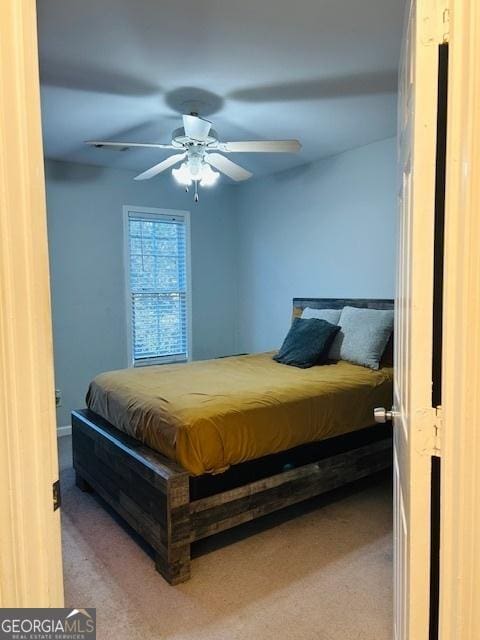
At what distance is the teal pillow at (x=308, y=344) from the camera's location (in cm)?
335

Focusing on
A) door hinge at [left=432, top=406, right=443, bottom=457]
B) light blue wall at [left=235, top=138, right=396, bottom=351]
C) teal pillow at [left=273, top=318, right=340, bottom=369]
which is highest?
light blue wall at [left=235, top=138, right=396, bottom=351]

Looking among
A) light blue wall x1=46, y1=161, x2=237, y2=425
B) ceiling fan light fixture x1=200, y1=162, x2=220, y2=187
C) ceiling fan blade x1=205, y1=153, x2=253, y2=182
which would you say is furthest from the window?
ceiling fan light fixture x1=200, y1=162, x2=220, y2=187

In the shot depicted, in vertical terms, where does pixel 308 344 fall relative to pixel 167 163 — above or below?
below

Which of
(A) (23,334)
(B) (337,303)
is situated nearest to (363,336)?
(B) (337,303)

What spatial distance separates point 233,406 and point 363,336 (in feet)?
4.67

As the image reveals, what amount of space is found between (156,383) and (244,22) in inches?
A: 79.7

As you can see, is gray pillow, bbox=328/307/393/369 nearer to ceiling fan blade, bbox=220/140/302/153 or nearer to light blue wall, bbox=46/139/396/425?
light blue wall, bbox=46/139/396/425

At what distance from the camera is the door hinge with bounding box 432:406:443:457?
0.90 metres

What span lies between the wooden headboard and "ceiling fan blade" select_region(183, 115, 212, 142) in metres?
1.93

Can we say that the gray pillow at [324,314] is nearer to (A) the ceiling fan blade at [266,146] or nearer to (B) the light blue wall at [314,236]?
(B) the light blue wall at [314,236]

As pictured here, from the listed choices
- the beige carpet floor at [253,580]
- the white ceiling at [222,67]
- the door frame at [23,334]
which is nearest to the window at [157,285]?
the white ceiling at [222,67]

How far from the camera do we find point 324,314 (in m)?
3.79

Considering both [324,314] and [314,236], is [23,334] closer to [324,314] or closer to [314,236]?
[324,314]

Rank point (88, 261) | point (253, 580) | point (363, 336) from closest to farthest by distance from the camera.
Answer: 1. point (253, 580)
2. point (363, 336)
3. point (88, 261)
